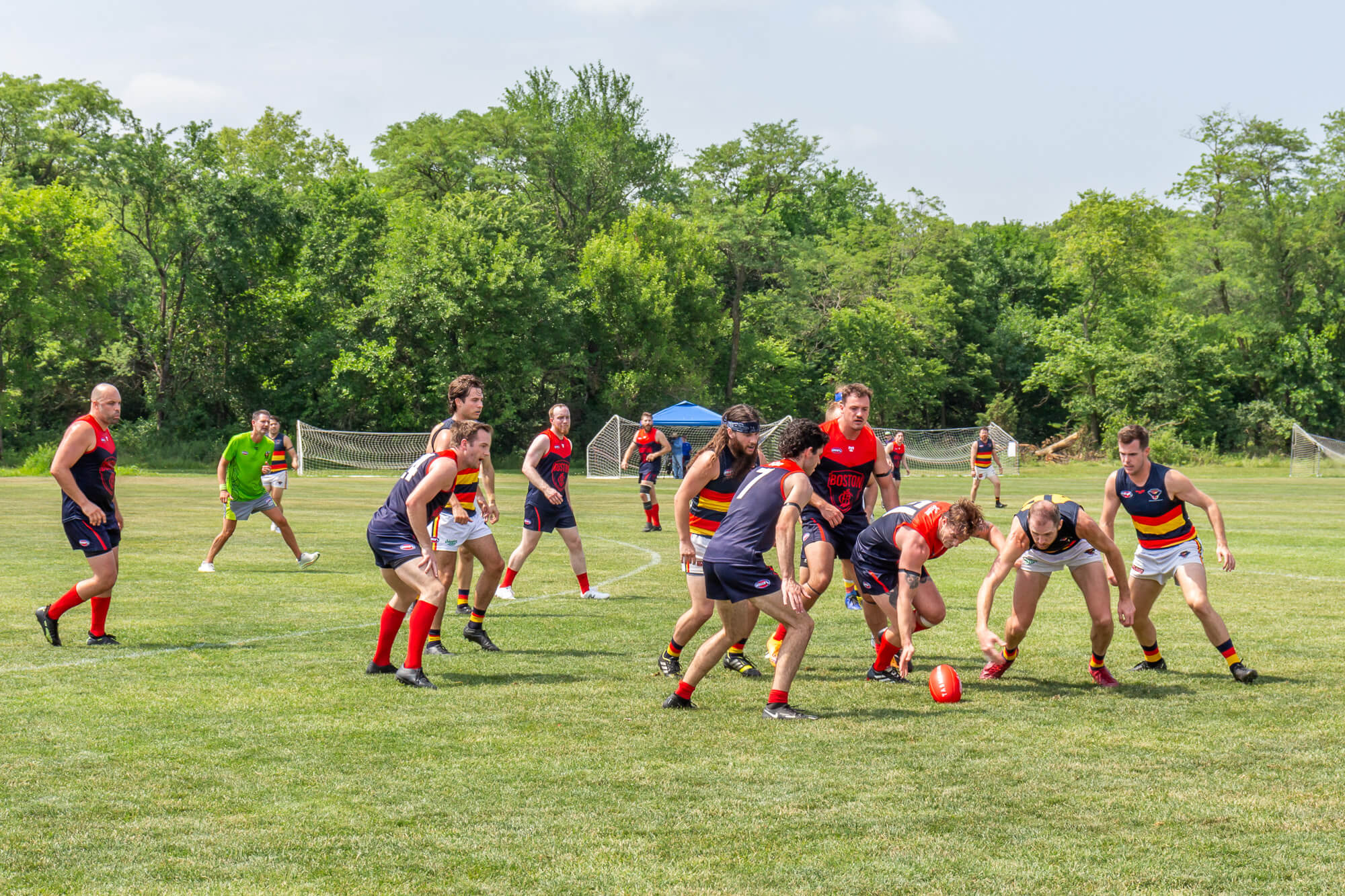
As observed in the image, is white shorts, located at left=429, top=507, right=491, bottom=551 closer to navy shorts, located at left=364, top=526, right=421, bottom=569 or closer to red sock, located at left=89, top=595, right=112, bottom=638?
navy shorts, located at left=364, top=526, right=421, bottom=569

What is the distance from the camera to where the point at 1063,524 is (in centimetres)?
764

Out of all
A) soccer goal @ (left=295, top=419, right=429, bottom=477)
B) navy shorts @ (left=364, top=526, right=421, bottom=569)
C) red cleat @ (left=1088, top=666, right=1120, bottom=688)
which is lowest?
soccer goal @ (left=295, top=419, right=429, bottom=477)

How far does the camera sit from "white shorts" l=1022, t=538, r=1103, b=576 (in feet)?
25.8

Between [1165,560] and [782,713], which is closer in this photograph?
[782,713]

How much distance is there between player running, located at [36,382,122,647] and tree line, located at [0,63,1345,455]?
3917 centimetres

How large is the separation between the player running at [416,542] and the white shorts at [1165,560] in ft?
15.9

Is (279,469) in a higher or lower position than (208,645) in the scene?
higher

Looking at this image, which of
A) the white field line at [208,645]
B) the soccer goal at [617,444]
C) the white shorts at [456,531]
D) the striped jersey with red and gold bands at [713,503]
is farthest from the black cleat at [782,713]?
the soccer goal at [617,444]

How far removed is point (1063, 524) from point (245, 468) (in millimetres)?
10912

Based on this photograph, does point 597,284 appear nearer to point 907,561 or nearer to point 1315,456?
point 1315,456

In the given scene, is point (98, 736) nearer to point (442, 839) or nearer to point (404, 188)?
point (442, 839)

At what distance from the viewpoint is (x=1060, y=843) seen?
15.8 ft

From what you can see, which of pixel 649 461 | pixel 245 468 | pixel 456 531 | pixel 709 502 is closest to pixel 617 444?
pixel 649 461

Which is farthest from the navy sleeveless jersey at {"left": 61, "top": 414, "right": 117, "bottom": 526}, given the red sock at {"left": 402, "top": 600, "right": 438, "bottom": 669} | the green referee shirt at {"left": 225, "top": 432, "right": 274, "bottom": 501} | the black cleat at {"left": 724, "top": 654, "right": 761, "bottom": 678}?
the green referee shirt at {"left": 225, "top": 432, "right": 274, "bottom": 501}
